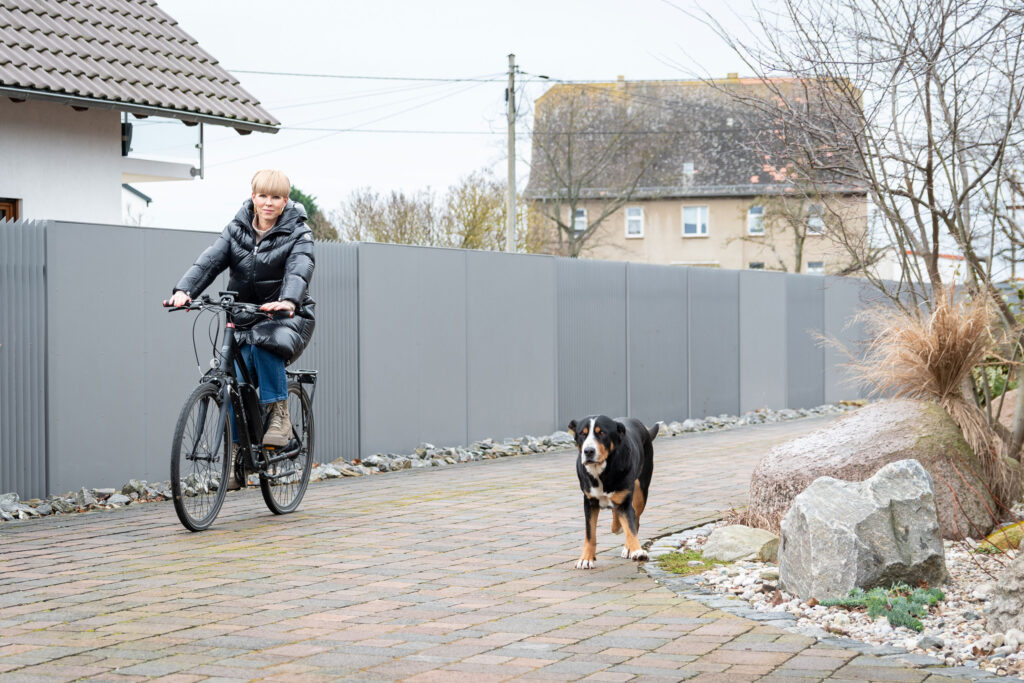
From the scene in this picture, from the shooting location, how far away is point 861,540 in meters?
5.82

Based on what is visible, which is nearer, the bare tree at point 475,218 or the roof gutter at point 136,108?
the roof gutter at point 136,108

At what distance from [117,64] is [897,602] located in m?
12.6

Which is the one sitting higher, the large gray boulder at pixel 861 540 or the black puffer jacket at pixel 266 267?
the black puffer jacket at pixel 266 267

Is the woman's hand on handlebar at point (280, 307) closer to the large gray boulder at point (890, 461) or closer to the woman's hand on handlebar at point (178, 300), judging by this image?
the woman's hand on handlebar at point (178, 300)

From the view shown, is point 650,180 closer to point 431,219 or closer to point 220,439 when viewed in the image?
point 431,219

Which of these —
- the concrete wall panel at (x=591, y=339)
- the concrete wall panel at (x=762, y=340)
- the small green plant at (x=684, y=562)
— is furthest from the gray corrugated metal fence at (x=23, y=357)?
the concrete wall panel at (x=762, y=340)

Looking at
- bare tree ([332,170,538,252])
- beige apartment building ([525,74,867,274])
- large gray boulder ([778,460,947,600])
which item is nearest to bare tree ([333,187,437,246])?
bare tree ([332,170,538,252])

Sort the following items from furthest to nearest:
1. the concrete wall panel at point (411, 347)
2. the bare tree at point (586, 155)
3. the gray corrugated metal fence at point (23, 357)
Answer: the bare tree at point (586, 155) < the concrete wall panel at point (411, 347) < the gray corrugated metal fence at point (23, 357)

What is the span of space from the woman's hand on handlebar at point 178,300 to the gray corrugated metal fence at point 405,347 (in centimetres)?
83

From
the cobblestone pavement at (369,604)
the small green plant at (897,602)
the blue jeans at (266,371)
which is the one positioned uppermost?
the blue jeans at (266,371)

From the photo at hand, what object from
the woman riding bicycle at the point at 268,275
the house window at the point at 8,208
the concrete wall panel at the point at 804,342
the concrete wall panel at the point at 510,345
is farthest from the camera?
the concrete wall panel at the point at 804,342

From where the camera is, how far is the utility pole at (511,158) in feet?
115

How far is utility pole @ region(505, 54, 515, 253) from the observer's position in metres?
35.2

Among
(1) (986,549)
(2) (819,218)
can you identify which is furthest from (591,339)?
(1) (986,549)
